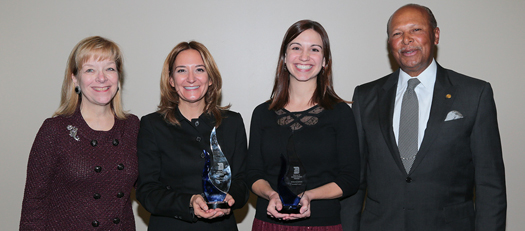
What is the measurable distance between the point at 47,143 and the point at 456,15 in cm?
356

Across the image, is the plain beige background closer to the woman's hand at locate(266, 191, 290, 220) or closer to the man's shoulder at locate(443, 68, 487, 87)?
the man's shoulder at locate(443, 68, 487, 87)

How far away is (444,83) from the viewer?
2.35 m

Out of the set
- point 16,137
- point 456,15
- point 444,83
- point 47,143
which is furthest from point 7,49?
point 456,15

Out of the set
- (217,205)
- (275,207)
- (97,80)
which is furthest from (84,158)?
(275,207)

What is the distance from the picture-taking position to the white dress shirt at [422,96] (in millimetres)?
2324

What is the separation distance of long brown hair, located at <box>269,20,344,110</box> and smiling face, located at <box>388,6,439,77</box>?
403mm

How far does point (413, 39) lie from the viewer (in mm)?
2367

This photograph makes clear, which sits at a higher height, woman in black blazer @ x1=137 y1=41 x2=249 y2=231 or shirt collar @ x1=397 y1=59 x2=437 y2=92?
shirt collar @ x1=397 y1=59 x2=437 y2=92

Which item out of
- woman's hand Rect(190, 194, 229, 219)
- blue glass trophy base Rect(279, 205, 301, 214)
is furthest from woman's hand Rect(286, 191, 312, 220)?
woman's hand Rect(190, 194, 229, 219)

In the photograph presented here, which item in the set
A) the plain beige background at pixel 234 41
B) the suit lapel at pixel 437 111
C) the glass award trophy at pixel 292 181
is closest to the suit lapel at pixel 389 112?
the suit lapel at pixel 437 111

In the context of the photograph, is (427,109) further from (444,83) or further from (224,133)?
(224,133)

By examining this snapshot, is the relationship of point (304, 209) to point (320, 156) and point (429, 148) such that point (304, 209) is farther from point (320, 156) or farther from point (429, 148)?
point (429, 148)

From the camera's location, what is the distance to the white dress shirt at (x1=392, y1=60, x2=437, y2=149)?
2.32 metres

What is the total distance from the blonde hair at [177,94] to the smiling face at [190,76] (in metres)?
0.03
